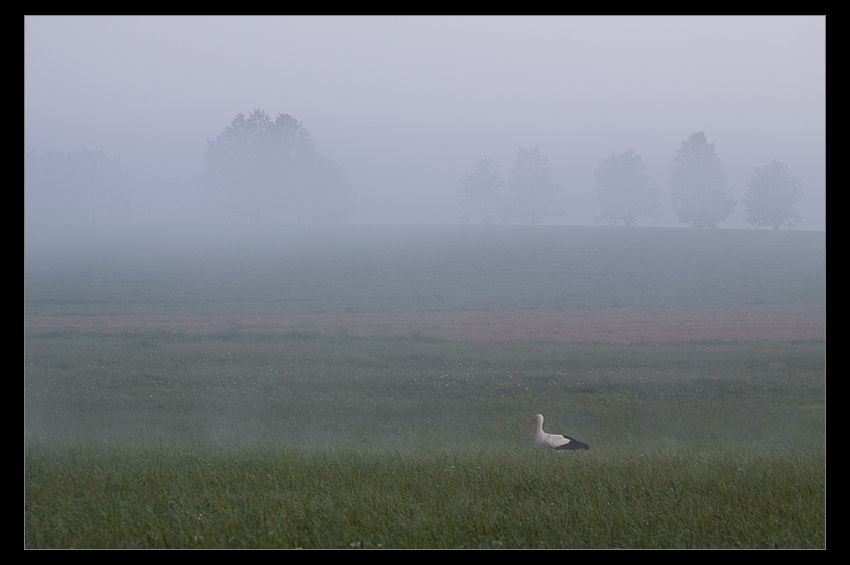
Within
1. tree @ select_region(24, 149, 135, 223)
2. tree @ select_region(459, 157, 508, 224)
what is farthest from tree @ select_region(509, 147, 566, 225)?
tree @ select_region(24, 149, 135, 223)

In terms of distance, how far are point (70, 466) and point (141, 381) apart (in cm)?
864

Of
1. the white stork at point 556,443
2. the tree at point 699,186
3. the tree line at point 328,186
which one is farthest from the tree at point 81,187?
the tree at point 699,186

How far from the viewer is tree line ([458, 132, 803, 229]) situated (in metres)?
31.4

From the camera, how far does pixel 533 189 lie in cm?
3781

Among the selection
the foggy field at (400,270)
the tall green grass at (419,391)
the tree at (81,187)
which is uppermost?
Answer: the tree at (81,187)

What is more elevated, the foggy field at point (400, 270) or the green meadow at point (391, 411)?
the foggy field at point (400, 270)

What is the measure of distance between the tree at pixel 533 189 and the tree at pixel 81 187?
19018mm

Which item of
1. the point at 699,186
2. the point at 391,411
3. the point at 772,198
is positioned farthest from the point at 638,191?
the point at 391,411

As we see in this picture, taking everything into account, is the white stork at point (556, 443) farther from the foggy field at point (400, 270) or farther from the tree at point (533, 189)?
the tree at point (533, 189)

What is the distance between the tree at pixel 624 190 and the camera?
3353 cm

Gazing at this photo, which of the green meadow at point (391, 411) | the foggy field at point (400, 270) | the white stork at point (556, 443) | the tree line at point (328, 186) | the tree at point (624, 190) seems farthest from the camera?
the tree at point (624, 190)

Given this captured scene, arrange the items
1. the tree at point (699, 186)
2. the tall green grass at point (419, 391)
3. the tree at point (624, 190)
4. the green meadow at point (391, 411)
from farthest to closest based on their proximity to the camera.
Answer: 1. the tree at point (624, 190)
2. the tree at point (699, 186)
3. the tall green grass at point (419, 391)
4. the green meadow at point (391, 411)
